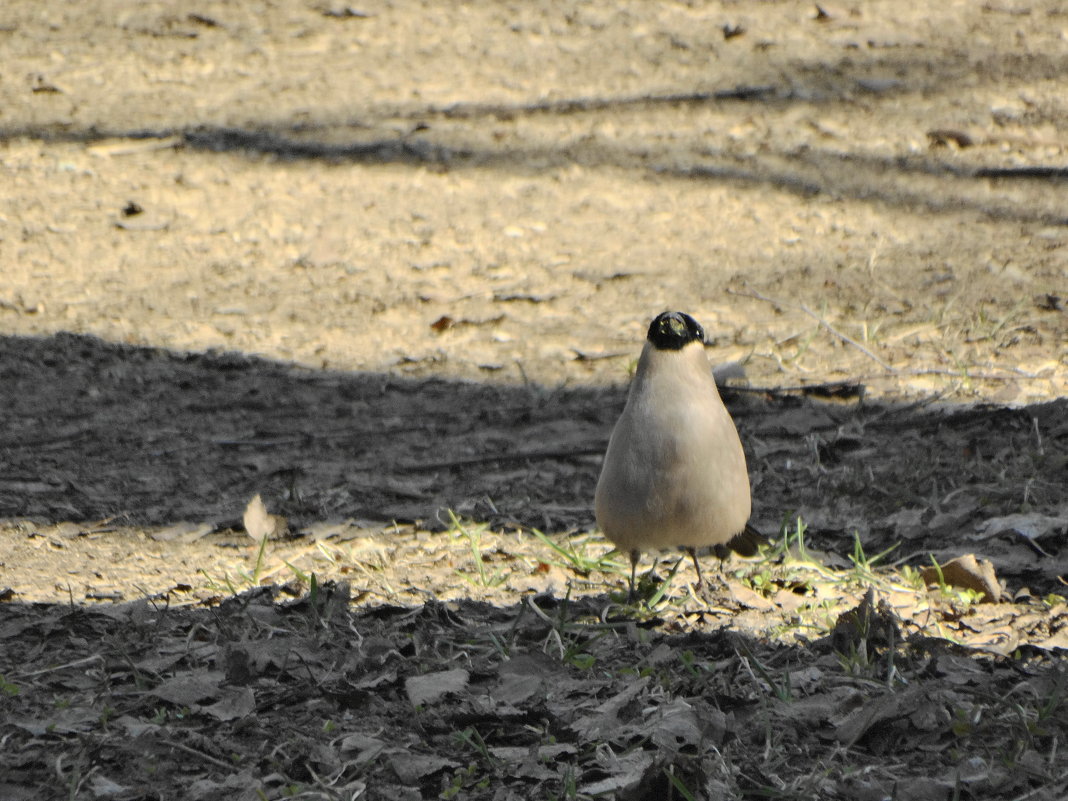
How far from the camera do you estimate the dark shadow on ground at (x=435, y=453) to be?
14.7 ft

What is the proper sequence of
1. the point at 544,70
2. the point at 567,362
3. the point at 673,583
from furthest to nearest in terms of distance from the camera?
the point at 544,70 → the point at 567,362 → the point at 673,583

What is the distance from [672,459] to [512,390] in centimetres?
217

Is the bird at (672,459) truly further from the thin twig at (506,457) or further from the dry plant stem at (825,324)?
the dry plant stem at (825,324)

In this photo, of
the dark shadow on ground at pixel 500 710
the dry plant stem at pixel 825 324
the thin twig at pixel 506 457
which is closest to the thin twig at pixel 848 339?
the dry plant stem at pixel 825 324

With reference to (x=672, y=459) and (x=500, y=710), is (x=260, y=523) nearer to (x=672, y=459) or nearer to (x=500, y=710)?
(x=672, y=459)

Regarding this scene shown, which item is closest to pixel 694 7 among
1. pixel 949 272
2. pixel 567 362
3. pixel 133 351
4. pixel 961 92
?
pixel 961 92

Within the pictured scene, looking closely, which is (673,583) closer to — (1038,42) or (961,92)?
(961,92)

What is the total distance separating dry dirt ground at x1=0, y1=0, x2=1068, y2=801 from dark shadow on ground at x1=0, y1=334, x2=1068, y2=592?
0.07ft

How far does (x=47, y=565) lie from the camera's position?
4.17m

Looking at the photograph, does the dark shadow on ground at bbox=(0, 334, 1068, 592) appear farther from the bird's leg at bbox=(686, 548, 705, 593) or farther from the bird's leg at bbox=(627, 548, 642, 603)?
the bird's leg at bbox=(627, 548, 642, 603)

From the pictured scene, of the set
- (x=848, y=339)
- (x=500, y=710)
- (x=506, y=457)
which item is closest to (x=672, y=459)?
(x=500, y=710)

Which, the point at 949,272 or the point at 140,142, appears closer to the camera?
the point at 949,272

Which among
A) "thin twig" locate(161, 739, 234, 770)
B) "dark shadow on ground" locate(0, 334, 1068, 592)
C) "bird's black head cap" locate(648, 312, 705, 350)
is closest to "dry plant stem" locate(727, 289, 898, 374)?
"dark shadow on ground" locate(0, 334, 1068, 592)

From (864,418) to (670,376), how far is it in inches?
65.1
